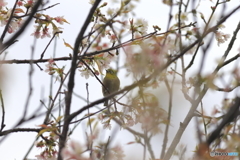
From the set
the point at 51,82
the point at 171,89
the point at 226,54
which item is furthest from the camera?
the point at 226,54

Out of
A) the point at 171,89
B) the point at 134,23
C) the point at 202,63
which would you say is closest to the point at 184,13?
the point at 134,23

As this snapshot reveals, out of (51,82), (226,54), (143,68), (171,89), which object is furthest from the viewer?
(226,54)

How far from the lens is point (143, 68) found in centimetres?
166

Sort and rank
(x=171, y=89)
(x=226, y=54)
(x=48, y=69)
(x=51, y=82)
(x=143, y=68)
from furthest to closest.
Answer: (x=226, y=54), (x=48, y=69), (x=51, y=82), (x=171, y=89), (x=143, y=68)

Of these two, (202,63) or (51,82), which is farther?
(51,82)

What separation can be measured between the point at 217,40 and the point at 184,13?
1.74 feet

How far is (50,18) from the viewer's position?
3299 millimetres

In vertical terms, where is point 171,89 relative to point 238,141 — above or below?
above

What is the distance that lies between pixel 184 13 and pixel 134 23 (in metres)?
0.52

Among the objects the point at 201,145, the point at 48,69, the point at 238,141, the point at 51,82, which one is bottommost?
the point at 201,145

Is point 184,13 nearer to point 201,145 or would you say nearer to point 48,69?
point 48,69

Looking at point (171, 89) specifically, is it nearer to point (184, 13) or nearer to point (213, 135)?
point (213, 135)

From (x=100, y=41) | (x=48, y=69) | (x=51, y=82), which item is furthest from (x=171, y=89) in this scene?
(x=100, y=41)

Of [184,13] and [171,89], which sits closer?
[171,89]
